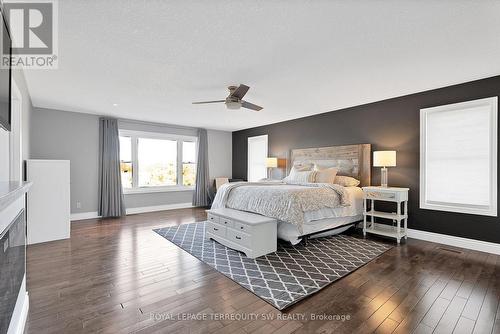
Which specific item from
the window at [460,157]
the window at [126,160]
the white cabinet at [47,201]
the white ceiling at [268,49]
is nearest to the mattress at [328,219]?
the window at [460,157]

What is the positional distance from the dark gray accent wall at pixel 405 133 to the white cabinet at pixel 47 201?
16.2ft

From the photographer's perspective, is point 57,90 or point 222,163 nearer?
point 57,90

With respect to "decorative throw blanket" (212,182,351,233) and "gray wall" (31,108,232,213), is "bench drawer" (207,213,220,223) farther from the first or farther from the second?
"gray wall" (31,108,232,213)

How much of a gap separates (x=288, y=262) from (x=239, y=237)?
72 cm

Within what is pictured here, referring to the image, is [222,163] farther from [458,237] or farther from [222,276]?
[458,237]

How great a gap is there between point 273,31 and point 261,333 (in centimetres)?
249

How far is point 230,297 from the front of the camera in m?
2.19

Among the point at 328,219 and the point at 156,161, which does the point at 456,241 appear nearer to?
the point at 328,219

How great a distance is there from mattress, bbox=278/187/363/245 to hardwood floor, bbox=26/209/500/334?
88 centimetres

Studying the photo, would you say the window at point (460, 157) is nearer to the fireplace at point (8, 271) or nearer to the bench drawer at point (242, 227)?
the bench drawer at point (242, 227)

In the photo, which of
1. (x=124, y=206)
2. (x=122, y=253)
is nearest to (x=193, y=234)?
(x=122, y=253)

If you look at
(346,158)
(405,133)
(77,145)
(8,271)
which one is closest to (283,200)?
(346,158)

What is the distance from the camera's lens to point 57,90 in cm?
387

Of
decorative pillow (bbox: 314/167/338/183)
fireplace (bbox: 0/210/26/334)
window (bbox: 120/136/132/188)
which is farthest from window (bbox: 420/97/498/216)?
window (bbox: 120/136/132/188)
